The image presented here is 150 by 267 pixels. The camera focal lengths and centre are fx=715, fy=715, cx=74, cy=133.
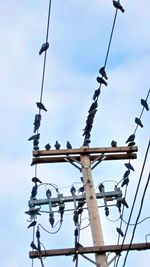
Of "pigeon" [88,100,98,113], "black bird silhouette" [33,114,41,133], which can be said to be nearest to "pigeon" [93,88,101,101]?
"pigeon" [88,100,98,113]

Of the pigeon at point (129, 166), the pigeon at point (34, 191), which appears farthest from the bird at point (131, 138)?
the pigeon at point (34, 191)

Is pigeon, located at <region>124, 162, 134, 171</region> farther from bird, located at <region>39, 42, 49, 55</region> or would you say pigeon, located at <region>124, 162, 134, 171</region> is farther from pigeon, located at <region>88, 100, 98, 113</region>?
bird, located at <region>39, 42, 49, 55</region>

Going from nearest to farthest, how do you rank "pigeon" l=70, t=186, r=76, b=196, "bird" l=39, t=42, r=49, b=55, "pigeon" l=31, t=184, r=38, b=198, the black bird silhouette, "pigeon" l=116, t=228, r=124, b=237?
"bird" l=39, t=42, r=49, b=55
"pigeon" l=116, t=228, r=124, b=237
"pigeon" l=70, t=186, r=76, b=196
the black bird silhouette
"pigeon" l=31, t=184, r=38, b=198

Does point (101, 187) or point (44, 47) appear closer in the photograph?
point (44, 47)

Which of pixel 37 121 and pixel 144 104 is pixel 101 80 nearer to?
pixel 144 104

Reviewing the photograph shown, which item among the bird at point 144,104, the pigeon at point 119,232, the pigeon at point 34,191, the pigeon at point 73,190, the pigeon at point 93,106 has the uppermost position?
the pigeon at point 93,106

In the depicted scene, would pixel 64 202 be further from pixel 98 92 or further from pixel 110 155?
pixel 98 92

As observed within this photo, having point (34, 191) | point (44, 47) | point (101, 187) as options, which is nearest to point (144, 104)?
point (44, 47)

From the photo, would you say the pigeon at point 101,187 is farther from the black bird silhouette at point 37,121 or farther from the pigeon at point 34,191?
the black bird silhouette at point 37,121

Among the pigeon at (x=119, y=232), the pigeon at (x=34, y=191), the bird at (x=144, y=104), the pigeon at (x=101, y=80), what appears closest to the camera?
the bird at (x=144, y=104)

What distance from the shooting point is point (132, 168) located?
38.3 feet

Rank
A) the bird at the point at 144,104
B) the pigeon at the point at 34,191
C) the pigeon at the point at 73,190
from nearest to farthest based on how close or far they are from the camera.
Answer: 1. the bird at the point at 144,104
2. the pigeon at the point at 73,190
3. the pigeon at the point at 34,191

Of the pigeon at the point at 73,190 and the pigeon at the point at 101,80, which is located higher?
the pigeon at the point at 101,80

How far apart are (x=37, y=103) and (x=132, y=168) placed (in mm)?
1882
